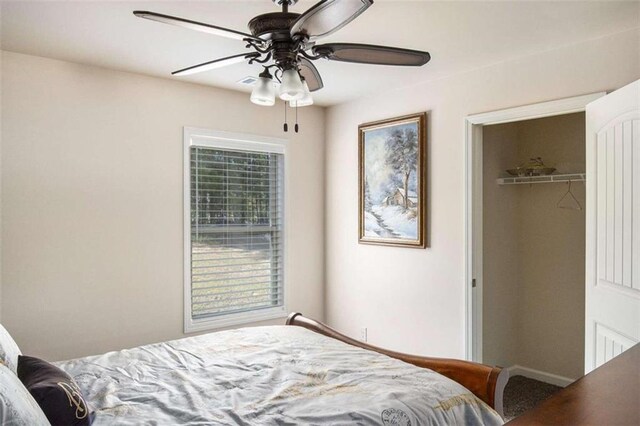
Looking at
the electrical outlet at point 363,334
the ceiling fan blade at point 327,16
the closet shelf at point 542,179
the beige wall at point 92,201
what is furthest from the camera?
the electrical outlet at point 363,334

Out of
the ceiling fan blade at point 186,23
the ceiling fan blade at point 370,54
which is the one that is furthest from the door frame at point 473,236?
the ceiling fan blade at point 186,23

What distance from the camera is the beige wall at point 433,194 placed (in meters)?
2.78

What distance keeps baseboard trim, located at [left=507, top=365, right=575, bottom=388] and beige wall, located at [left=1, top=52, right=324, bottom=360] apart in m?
3.06

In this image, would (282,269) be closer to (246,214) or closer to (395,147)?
(246,214)

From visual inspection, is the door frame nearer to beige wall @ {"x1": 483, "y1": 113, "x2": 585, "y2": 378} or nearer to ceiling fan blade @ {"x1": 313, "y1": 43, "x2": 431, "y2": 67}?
beige wall @ {"x1": 483, "y1": 113, "x2": 585, "y2": 378}

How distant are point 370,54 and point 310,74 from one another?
0.40 meters

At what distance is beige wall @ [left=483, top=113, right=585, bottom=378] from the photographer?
3.84m

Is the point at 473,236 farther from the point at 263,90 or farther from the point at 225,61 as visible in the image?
the point at 225,61

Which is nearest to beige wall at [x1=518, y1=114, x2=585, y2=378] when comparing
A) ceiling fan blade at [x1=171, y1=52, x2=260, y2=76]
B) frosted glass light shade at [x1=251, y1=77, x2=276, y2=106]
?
frosted glass light shade at [x1=251, y1=77, x2=276, y2=106]

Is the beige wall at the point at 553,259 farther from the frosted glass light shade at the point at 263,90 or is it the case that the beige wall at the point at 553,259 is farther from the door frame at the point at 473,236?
the frosted glass light shade at the point at 263,90

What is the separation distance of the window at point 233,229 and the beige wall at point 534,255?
1.92 metres

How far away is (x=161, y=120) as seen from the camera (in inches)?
139

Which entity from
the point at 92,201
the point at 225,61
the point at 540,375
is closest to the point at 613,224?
the point at 225,61

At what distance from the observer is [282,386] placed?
6.31ft
